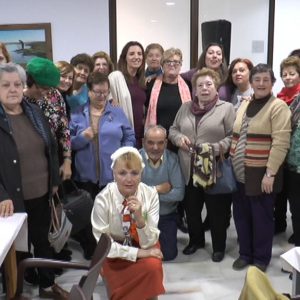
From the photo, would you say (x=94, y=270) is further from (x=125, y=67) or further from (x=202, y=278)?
(x=125, y=67)

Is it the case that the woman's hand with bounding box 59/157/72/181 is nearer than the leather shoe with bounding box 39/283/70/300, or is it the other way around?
the leather shoe with bounding box 39/283/70/300

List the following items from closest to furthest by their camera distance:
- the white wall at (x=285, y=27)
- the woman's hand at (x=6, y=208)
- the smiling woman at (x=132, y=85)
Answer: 1. the woman's hand at (x=6, y=208)
2. the smiling woman at (x=132, y=85)
3. the white wall at (x=285, y=27)

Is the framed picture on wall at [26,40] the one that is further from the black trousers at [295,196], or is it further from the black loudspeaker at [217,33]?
the black trousers at [295,196]

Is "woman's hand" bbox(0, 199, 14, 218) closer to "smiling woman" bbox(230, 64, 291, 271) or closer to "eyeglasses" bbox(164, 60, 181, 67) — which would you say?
"smiling woman" bbox(230, 64, 291, 271)

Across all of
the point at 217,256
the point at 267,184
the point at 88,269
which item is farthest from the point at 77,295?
the point at 217,256

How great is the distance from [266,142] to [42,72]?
4.45 ft

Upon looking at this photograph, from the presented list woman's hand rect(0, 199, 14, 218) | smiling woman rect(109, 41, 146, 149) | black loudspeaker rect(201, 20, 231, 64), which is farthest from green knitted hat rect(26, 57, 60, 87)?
black loudspeaker rect(201, 20, 231, 64)

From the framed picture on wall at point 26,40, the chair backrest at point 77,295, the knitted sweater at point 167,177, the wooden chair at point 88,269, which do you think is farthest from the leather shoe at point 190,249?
A: the framed picture on wall at point 26,40

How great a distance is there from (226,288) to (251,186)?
0.65m

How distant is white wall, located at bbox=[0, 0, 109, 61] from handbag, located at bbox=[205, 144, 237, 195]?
2.84m

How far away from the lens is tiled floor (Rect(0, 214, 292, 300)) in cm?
259

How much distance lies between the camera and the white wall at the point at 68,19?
16.2 feet

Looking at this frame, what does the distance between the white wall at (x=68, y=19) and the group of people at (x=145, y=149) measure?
174cm

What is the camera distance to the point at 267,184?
2584mm
